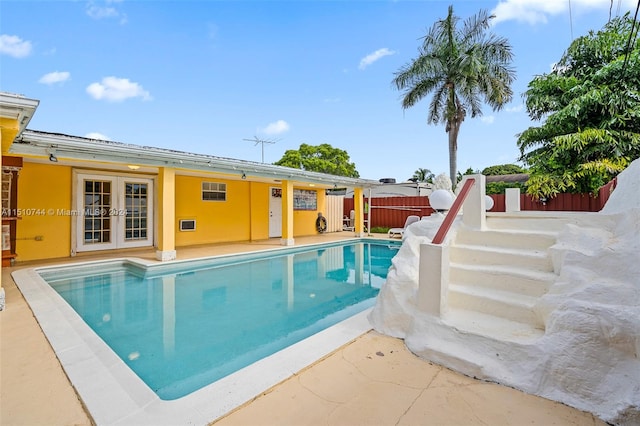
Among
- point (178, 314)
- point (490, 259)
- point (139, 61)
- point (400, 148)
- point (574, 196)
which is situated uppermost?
Result: point (139, 61)

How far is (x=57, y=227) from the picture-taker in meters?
7.57

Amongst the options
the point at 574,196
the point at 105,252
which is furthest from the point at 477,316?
the point at 574,196

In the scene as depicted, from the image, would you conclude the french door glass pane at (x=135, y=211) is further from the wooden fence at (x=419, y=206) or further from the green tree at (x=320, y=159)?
the green tree at (x=320, y=159)

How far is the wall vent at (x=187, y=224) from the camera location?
9.82 meters

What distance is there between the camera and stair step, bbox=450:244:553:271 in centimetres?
289

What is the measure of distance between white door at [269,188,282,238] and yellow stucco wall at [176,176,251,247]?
3.58 feet

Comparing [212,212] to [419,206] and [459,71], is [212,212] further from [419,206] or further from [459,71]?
[459,71]

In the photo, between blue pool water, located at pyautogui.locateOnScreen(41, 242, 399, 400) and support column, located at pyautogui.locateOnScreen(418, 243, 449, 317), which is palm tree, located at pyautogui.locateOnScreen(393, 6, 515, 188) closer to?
blue pool water, located at pyautogui.locateOnScreen(41, 242, 399, 400)

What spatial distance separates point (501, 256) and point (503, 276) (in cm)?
30

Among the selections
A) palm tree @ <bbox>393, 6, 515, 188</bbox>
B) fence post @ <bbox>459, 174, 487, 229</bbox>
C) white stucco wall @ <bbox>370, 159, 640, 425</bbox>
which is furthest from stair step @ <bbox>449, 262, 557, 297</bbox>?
palm tree @ <bbox>393, 6, 515, 188</bbox>

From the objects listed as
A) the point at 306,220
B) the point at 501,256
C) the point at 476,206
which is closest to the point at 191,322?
the point at 501,256

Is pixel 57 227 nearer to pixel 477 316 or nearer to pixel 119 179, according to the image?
pixel 119 179

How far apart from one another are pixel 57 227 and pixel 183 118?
1101cm

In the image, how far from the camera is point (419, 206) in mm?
14234
